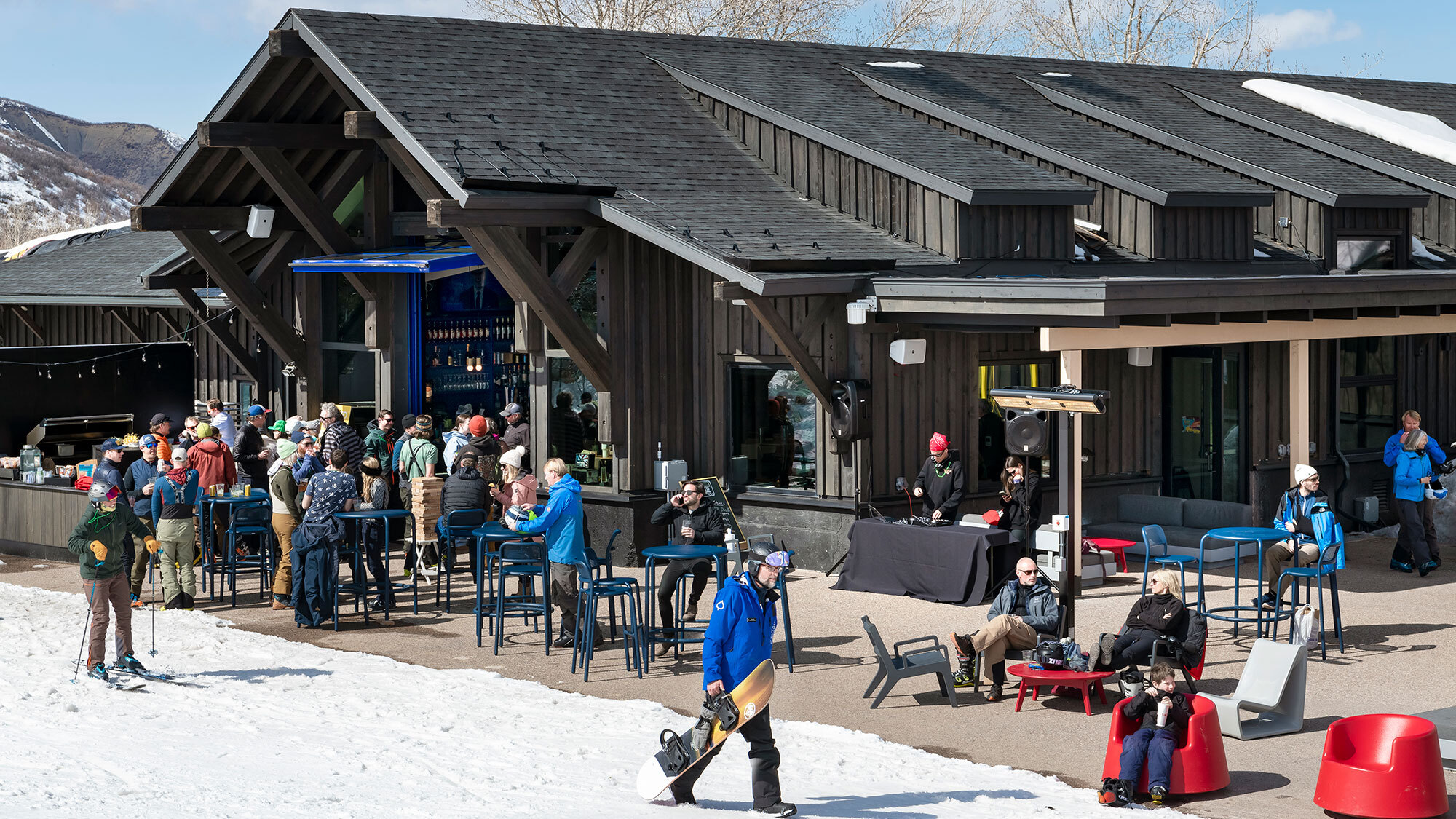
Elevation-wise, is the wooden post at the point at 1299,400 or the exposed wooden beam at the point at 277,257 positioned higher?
the exposed wooden beam at the point at 277,257

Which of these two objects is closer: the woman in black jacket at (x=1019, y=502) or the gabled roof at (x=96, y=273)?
the woman in black jacket at (x=1019, y=502)

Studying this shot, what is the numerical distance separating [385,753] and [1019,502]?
278 inches

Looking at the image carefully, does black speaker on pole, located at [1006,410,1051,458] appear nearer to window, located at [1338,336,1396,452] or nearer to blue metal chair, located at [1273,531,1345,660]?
blue metal chair, located at [1273,531,1345,660]

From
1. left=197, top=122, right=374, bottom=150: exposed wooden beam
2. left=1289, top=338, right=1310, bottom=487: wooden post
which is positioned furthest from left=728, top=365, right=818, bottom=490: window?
left=197, top=122, right=374, bottom=150: exposed wooden beam

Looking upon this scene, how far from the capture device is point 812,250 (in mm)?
15867

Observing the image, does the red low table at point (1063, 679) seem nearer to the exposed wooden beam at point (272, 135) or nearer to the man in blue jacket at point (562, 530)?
the man in blue jacket at point (562, 530)

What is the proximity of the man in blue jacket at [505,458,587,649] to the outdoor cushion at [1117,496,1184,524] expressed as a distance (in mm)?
7499

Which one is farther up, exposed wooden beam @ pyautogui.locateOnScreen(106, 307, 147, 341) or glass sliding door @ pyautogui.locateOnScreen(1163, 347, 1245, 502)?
exposed wooden beam @ pyautogui.locateOnScreen(106, 307, 147, 341)

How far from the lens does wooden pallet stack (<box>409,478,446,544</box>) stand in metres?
15.6

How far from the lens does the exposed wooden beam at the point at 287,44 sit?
55.2 feet

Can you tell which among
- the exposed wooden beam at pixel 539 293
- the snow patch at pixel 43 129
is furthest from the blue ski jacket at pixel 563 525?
the snow patch at pixel 43 129

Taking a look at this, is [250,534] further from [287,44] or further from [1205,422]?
[1205,422]

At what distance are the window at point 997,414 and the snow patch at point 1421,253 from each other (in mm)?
6322

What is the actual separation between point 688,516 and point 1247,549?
6687 millimetres
